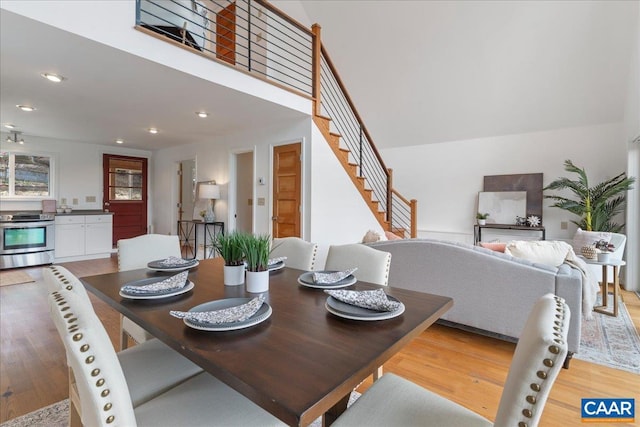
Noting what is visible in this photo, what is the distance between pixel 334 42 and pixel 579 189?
4744 millimetres

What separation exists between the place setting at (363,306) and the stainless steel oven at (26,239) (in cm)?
615

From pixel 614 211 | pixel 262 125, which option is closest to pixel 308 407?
pixel 262 125

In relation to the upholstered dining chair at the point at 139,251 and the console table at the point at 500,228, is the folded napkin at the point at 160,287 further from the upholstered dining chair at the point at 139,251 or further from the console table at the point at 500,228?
the console table at the point at 500,228

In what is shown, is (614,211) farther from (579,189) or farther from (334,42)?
(334,42)

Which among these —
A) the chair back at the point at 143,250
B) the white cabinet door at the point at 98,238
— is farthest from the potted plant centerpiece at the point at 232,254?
the white cabinet door at the point at 98,238

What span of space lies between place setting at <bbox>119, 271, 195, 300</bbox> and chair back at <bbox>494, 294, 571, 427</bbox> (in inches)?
48.1

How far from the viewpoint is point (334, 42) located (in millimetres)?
5770

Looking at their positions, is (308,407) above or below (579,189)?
below

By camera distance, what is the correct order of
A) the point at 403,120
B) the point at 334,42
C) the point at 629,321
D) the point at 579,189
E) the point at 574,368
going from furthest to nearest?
the point at 403,120 → the point at 334,42 → the point at 579,189 → the point at 629,321 → the point at 574,368

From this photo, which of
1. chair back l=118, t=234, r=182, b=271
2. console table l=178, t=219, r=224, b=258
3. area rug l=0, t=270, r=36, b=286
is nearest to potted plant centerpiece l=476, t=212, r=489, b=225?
console table l=178, t=219, r=224, b=258

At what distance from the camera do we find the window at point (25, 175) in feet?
18.0

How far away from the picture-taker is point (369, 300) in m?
1.19

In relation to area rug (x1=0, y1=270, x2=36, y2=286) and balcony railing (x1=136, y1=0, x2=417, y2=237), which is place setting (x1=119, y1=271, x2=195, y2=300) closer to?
balcony railing (x1=136, y1=0, x2=417, y2=237)

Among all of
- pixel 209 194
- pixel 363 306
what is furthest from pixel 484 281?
pixel 209 194
